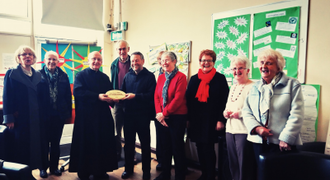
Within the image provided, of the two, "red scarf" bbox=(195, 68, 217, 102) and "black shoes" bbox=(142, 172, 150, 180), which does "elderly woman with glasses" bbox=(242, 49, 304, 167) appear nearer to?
"red scarf" bbox=(195, 68, 217, 102)

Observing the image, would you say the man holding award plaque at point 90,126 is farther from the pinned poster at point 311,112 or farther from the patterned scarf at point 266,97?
the pinned poster at point 311,112

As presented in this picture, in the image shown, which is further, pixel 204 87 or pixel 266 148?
pixel 204 87

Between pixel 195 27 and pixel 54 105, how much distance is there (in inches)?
82.5

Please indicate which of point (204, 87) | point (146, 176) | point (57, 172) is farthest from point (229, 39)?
point (57, 172)

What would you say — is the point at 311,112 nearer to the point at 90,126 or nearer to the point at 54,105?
the point at 90,126

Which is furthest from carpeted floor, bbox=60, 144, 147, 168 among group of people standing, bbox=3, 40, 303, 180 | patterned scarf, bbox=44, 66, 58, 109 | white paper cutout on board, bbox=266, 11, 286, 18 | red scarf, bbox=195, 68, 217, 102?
white paper cutout on board, bbox=266, 11, 286, 18

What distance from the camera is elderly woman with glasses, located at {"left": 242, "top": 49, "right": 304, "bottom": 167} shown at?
63.1 inches

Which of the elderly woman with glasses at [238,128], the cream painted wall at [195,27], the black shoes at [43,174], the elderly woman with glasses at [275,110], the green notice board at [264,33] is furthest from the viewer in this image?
the black shoes at [43,174]

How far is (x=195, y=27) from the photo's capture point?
3.17 metres

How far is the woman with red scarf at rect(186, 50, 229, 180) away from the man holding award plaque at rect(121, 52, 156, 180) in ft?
1.78

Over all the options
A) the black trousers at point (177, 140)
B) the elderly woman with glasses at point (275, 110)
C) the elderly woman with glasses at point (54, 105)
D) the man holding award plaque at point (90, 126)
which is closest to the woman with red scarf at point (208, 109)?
the black trousers at point (177, 140)

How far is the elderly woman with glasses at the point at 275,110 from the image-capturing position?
1602 mm

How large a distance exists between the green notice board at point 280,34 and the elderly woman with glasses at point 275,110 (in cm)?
73

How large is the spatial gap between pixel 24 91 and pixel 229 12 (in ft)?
8.38
